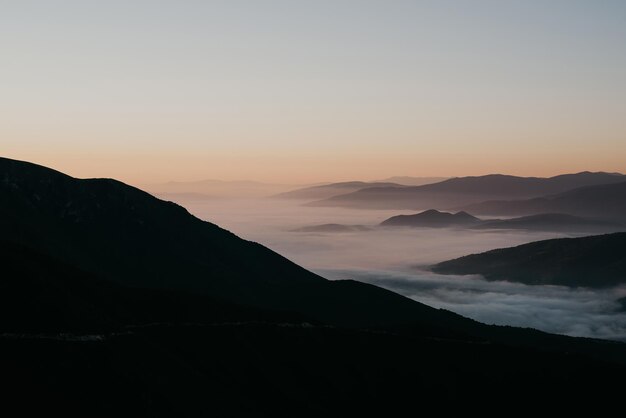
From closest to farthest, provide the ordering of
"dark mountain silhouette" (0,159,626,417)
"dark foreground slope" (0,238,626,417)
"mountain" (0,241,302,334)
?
"dark foreground slope" (0,238,626,417) → "dark mountain silhouette" (0,159,626,417) → "mountain" (0,241,302,334)

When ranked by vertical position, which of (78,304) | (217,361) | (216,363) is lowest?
(216,363)

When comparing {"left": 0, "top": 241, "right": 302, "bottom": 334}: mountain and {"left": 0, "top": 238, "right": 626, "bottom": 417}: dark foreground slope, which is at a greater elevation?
{"left": 0, "top": 241, "right": 302, "bottom": 334}: mountain

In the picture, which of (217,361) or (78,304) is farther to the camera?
(217,361)

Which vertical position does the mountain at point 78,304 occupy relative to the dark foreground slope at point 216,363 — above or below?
above

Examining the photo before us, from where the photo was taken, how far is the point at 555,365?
544 feet

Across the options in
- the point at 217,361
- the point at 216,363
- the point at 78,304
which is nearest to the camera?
the point at 78,304

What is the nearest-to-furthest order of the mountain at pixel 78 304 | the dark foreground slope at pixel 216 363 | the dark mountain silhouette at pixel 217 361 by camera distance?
the dark foreground slope at pixel 216 363 < the dark mountain silhouette at pixel 217 361 < the mountain at pixel 78 304

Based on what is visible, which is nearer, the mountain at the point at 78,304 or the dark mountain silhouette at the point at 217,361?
the dark mountain silhouette at the point at 217,361

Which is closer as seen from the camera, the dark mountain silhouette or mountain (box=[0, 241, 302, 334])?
the dark mountain silhouette

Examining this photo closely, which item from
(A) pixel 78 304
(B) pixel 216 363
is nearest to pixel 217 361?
(B) pixel 216 363

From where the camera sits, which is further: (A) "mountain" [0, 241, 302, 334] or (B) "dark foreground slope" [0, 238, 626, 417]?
(A) "mountain" [0, 241, 302, 334]

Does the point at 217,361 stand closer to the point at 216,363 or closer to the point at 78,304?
the point at 216,363

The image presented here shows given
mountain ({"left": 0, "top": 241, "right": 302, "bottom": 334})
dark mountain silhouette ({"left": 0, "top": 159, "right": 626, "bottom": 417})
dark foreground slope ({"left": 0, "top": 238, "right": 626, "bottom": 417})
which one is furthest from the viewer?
mountain ({"left": 0, "top": 241, "right": 302, "bottom": 334})

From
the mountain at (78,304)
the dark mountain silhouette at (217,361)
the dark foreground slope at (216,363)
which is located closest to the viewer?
the dark foreground slope at (216,363)
